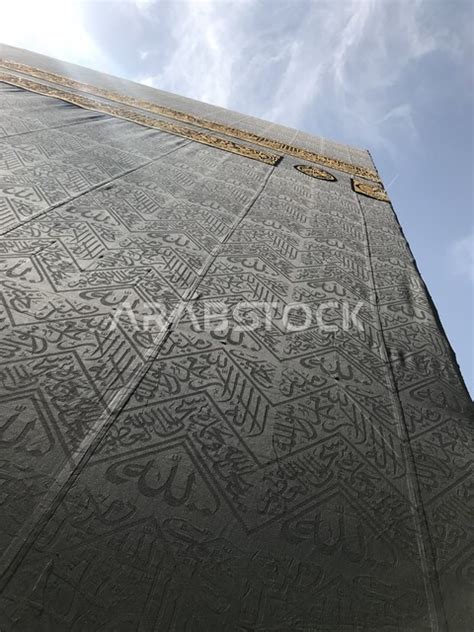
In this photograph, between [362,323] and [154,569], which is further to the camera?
[362,323]

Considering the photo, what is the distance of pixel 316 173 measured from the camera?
14.7ft

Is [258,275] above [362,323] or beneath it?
above

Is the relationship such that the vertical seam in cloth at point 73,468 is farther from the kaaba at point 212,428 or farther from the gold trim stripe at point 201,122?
the gold trim stripe at point 201,122

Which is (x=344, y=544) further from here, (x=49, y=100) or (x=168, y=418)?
(x=49, y=100)

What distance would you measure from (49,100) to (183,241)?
3111mm

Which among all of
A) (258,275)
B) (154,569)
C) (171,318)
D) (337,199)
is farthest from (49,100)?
(154,569)

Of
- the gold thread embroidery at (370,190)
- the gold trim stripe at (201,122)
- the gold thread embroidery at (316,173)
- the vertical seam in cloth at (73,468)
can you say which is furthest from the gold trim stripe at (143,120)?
the vertical seam in cloth at (73,468)

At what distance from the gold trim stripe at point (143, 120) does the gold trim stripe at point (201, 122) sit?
19.0 inches

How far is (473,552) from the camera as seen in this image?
3.45ft

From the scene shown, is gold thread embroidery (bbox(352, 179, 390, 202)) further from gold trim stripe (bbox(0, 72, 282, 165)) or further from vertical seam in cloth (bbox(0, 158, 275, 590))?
vertical seam in cloth (bbox(0, 158, 275, 590))
